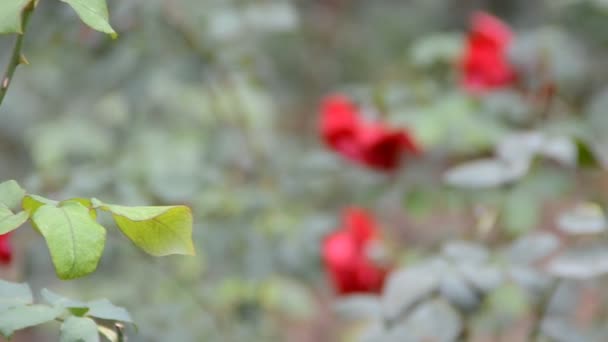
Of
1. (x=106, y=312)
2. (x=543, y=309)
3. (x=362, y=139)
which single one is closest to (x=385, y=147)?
(x=362, y=139)

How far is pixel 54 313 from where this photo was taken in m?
0.66

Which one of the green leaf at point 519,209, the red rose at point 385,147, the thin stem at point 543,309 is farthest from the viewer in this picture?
the red rose at point 385,147

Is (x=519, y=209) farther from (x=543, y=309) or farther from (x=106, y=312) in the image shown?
(x=106, y=312)

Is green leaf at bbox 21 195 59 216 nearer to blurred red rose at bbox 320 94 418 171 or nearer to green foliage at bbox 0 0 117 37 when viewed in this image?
green foliage at bbox 0 0 117 37

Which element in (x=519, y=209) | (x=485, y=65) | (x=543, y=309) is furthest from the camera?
(x=485, y=65)

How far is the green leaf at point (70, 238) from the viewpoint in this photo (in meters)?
0.61

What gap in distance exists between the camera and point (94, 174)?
1403mm

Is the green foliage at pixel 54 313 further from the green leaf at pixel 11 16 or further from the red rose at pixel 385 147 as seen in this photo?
the red rose at pixel 385 147

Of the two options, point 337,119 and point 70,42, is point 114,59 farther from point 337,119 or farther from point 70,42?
point 337,119

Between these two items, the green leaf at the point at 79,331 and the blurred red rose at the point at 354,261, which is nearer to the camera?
the green leaf at the point at 79,331

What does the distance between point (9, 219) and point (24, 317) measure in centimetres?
7

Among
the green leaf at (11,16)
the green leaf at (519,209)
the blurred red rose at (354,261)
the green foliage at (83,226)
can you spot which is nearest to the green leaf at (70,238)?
the green foliage at (83,226)

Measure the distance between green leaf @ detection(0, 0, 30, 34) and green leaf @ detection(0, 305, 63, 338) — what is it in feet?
0.56

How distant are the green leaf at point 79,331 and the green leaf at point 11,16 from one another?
0.58 feet
